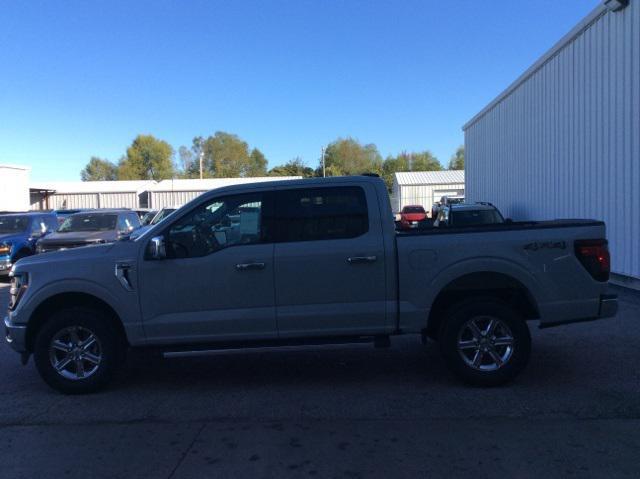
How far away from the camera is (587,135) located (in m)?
12.6

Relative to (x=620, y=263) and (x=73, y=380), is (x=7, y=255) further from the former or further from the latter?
(x=620, y=263)

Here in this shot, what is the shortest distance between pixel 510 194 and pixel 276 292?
15116 mm

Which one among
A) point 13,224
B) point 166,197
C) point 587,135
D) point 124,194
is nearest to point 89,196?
point 124,194

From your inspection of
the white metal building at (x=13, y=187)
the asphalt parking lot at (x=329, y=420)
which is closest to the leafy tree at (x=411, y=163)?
the white metal building at (x=13, y=187)

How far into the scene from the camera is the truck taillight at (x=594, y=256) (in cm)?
568

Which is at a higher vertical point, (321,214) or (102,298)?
(321,214)

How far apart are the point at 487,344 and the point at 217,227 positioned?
2877 mm

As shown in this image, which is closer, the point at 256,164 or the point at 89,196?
the point at 89,196

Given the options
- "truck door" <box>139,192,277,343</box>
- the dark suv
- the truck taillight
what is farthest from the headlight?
the dark suv

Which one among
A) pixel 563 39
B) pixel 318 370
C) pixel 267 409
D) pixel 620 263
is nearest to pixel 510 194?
pixel 563 39

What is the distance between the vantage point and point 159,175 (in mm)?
92750

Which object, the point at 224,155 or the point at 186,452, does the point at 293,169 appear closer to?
the point at 224,155

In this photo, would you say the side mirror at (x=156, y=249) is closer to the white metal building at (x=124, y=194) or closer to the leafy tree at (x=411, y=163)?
the white metal building at (x=124, y=194)

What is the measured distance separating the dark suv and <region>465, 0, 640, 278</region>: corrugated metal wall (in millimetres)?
10612
